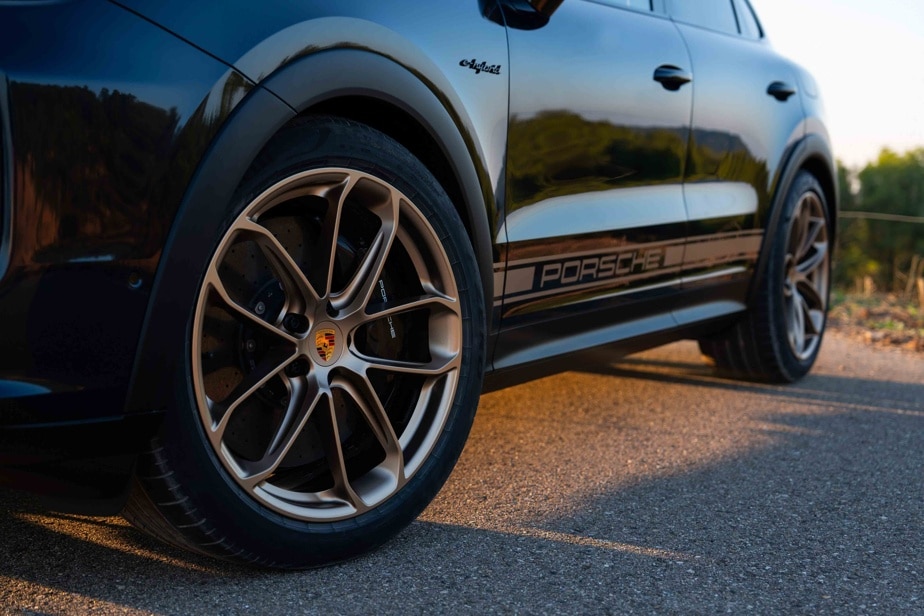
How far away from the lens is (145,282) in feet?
6.26

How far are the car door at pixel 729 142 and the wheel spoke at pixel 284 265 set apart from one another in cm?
175

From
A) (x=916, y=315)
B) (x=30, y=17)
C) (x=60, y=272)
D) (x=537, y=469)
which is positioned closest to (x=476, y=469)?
(x=537, y=469)

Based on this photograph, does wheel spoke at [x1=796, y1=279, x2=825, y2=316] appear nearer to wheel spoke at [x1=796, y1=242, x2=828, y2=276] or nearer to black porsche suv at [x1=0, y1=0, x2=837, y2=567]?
wheel spoke at [x1=796, y1=242, x2=828, y2=276]

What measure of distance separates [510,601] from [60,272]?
3.64ft

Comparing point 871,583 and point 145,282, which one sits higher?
point 145,282

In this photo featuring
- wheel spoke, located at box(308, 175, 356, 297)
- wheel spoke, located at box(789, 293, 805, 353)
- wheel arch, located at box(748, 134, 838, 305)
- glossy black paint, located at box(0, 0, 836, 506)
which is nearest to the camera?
glossy black paint, located at box(0, 0, 836, 506)

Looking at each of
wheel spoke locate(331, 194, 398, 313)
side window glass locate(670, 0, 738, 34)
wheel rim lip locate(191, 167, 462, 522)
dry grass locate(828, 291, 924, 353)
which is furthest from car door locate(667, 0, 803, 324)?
dry grass locate(828, 291, 924, 353)

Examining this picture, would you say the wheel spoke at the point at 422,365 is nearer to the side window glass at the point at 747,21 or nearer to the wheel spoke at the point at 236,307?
the wheel spoke at the point at 236,307

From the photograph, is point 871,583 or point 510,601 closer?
point 510,601

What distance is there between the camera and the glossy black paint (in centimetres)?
181

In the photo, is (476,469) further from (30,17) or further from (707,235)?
(30,17)

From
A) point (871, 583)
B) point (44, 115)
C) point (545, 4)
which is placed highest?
point (545, 4)

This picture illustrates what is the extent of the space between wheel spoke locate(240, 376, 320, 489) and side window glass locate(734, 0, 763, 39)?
279 cm

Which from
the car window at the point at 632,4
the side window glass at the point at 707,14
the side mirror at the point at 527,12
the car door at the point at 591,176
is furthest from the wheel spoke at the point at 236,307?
the side window glass at the point at 707,14
